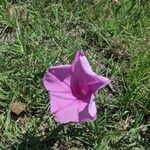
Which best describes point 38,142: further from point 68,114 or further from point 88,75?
point 88,75

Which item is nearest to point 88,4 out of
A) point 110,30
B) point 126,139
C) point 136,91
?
point 110,30

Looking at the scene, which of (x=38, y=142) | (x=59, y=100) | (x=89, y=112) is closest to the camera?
(x=89, y=112)

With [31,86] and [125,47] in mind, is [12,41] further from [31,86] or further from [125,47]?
[125,47]

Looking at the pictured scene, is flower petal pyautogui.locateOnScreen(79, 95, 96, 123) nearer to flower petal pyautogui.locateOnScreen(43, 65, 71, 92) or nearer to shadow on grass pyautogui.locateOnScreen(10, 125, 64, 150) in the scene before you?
flower petal pyautogui.locateOnScreen(43, 65, 71, 92)

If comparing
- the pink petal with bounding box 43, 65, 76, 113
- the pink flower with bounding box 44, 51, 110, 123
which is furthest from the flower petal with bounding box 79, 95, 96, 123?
the pink petal with bounding box 43, 65, 76, 113

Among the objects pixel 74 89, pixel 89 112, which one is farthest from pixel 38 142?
pixel 89 112

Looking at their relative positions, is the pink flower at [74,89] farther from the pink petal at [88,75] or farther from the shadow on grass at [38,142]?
the shadow on grass at [38,142]

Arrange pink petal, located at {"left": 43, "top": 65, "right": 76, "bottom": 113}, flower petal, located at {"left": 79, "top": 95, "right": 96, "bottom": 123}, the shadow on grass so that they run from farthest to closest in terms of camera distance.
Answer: the shadow on grass, pink petal, located at {"left": 43, "top": 65, "right": 76, "bottom": 113}, flower petal, located at {"left": 79, "top": 95, "right": 96, "bottom": 123}
